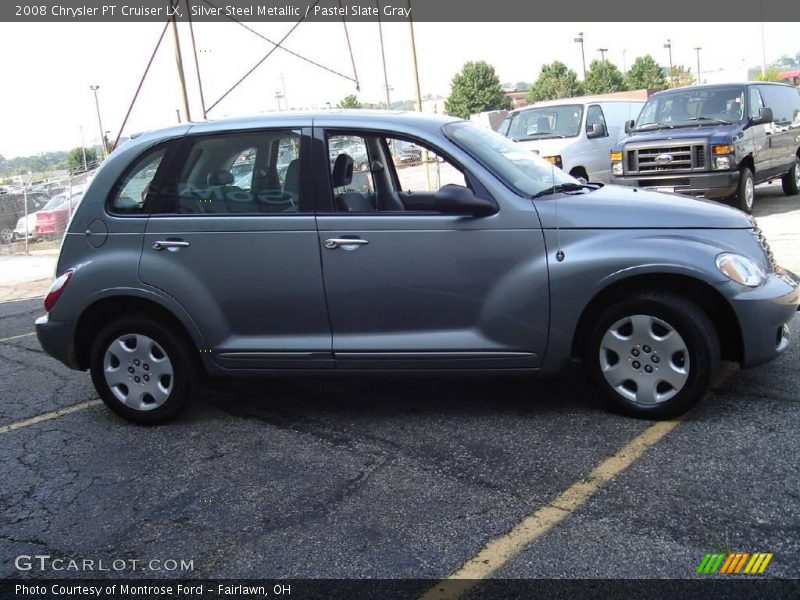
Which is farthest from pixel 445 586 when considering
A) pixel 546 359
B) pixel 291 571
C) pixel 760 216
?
pixel 760 216

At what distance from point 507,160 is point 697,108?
8604 mm

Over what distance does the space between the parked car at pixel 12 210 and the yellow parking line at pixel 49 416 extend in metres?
13.1

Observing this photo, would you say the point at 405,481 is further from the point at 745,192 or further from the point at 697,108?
the point at 697,108

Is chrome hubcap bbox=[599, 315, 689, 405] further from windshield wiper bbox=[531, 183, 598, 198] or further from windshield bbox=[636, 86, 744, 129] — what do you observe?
windshield bbox=[636, 86, 744, 129]

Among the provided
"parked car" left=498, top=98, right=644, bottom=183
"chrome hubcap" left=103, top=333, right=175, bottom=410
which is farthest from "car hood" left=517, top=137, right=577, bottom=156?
"chrome hubcap" left=103, top=333, right=175, bottom=410

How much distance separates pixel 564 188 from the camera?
475 cm

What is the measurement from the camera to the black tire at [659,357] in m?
4.15

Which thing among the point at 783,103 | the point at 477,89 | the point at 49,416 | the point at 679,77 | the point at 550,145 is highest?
the point at 477,89

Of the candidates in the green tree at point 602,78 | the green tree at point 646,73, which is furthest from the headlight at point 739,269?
the green tree at point 646,73

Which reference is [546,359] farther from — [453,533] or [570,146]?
[570,146]

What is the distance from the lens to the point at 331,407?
5.07 meters

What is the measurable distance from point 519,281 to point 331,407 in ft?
5.09

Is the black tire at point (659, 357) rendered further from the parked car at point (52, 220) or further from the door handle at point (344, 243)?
the parked car at point (52, 220)

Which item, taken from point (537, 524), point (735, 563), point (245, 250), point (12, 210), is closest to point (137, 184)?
point (245, 250)
